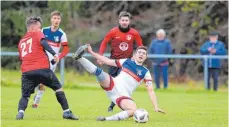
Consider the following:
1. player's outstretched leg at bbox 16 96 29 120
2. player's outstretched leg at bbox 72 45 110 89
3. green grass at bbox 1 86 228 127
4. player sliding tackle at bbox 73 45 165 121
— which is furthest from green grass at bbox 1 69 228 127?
player's outstretched leg at bbox 72 45 110 89

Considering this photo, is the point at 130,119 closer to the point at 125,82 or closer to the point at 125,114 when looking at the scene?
the point at 125,114

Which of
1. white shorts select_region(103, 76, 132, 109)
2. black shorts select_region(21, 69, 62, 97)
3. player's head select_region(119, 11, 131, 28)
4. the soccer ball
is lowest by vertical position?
the soccer ball

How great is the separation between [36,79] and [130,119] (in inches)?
66.6

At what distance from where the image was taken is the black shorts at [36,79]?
11.8 m

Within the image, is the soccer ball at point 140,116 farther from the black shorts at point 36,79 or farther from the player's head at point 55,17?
the player's head at point 55,17

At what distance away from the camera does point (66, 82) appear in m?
22.8

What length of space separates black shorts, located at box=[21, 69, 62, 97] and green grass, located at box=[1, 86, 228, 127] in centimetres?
51

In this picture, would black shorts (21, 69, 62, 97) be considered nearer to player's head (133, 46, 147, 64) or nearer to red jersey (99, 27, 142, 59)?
player's head (133, 46, 147, 64)

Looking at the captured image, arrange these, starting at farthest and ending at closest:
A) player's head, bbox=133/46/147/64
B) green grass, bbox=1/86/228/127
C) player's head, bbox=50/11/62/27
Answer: player's head, bbox=50/11/62/27 < player's head, bbox=133/46/147/64 < green grass, bbox=1/86/228/127

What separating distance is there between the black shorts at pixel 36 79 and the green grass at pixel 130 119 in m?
0.51

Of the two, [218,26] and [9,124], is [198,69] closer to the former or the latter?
[218,26]

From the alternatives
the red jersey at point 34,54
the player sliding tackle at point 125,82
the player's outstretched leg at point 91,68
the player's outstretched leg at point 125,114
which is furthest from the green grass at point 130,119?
the red jersey at point 34,54

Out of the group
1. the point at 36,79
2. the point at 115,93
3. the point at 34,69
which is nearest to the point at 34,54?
the point at 34,69

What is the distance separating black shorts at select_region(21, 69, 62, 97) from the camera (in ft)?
38.7
